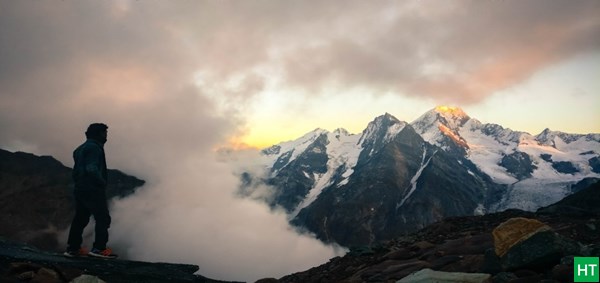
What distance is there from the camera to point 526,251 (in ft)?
30.4

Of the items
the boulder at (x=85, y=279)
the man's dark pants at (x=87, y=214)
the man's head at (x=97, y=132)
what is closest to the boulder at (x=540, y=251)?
the boulder at (x=85, y=279)

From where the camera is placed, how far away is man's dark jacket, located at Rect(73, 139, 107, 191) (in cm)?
1642

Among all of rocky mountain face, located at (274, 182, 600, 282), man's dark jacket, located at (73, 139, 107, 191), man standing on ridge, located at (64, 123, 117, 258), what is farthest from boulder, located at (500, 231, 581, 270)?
man's dark jacket, located at (73, 139, 107, 191)

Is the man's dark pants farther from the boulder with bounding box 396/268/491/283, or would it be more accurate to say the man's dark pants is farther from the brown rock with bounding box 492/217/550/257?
the brown rock with bounding box 492/217/550/257

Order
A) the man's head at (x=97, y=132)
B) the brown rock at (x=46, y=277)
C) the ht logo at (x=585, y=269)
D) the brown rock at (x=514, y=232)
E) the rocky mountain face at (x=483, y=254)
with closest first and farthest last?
the ht logo at (x=585, y=269)
the rocky mountain face at (x=483, y=254)
the brown rock at (x=46, y=277)
the brown rock at (x=514, y=232)
the man's head at (x=97, y=132)

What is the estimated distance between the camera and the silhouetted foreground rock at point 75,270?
381 inches

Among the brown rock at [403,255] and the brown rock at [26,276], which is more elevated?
the brown rock at [403,255]

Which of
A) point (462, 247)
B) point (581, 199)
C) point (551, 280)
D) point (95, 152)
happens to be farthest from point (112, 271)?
point (581, 199)

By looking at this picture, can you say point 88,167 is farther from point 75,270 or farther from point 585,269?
point 585,269

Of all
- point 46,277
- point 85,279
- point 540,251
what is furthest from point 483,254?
point 46,277

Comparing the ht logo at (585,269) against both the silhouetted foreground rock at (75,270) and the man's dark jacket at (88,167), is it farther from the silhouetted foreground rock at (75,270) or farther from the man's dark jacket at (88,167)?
the man's dark jacket at (88,167)

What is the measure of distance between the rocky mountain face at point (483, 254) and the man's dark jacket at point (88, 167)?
943 cm

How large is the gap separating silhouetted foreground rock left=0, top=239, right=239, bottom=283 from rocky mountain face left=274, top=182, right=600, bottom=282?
18.5ft

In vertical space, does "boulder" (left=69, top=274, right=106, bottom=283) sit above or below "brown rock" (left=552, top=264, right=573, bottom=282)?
below
